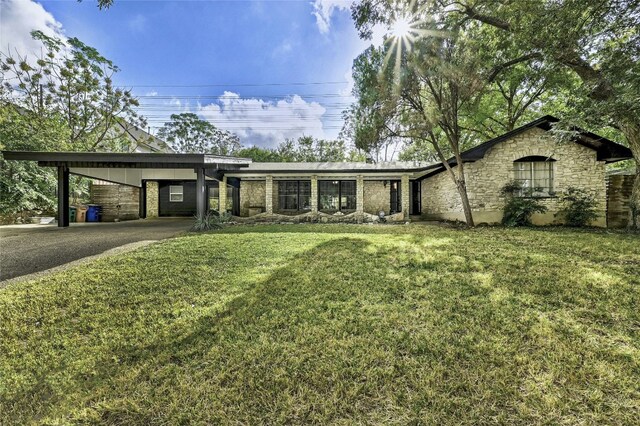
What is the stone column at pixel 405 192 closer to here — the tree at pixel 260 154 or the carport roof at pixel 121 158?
the carport roof at pixel 121 158

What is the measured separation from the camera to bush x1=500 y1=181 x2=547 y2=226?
9457 mm

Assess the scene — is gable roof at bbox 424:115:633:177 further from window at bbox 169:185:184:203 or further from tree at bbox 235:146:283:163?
tree at bbox 235:146:283:163

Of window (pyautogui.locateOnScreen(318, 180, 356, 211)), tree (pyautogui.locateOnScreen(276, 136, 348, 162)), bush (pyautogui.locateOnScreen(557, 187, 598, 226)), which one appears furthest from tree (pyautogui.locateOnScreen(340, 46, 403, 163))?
tree (pyautogui.locateOnScreen(276, 136, 348, 162))

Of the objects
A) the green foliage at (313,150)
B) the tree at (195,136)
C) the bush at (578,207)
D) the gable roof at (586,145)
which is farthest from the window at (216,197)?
the tree at (195,136)

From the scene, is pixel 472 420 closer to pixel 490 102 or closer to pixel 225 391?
pixel 225 391

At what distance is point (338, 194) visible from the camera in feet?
51.7

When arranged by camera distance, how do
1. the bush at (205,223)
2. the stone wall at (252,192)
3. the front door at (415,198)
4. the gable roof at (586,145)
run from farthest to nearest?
the front door at (415,198) → the stone wall at (252,192) → the gable roof at (586,145) → the bush at (205,223)

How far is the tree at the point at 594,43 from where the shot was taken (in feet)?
19.1

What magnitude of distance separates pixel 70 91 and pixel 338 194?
18.6 m

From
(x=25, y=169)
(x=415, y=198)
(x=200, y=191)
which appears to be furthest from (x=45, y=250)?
(x=415, y=198)

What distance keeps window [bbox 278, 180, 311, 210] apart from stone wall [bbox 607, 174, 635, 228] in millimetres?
13521

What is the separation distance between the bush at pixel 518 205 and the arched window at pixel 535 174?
189 mm

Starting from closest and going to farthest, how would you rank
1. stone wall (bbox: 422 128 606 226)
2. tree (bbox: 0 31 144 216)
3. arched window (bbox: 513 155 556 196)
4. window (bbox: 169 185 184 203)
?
stone wall (bbox: 422 128 606 226) < arched window (bbox: 513 155 556 196) < tree (bbox: 0 31 144 216) < window (bbox: 169 185 184 203)

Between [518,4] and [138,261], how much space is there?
11.3 metres
